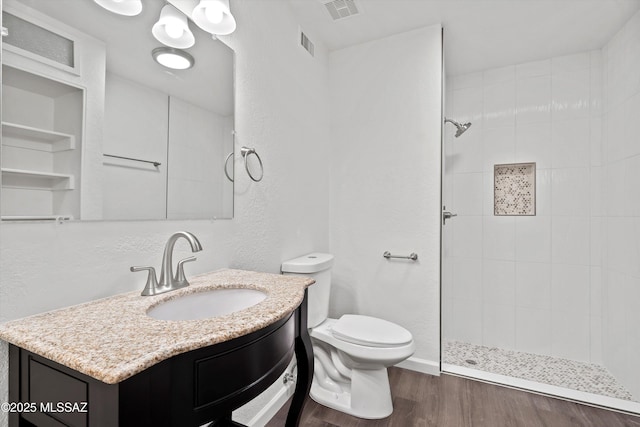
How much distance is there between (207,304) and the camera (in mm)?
1094

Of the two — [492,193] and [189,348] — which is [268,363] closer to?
[189,348]

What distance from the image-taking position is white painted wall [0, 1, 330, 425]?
2.60 ft

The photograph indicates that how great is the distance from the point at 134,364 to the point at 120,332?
0.59ft

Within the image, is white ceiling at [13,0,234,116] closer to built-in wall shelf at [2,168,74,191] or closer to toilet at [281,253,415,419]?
built-in wall shelf at [2,168,74,191]

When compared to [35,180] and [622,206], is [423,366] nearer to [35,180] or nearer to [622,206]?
[622,206]

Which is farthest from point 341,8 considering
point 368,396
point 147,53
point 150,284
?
point 368,396

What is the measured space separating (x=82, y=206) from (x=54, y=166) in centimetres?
13

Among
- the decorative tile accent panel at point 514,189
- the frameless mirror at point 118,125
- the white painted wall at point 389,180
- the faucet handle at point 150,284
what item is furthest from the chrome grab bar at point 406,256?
the faucet handle at point 150,284

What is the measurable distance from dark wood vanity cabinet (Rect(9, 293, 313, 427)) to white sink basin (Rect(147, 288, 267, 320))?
0.29 metres

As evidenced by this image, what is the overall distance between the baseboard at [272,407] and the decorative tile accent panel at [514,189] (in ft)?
7.06

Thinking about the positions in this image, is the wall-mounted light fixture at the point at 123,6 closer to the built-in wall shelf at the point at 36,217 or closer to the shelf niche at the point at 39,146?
the shelf niche at the point at 39,146

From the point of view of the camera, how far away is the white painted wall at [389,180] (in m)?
2.10

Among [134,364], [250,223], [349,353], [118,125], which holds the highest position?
[118,125]

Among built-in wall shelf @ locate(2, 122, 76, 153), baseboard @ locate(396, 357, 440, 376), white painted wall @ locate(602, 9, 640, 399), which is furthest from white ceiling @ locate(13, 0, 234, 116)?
white painted wall @ locate(602, 9, 640, 399)
